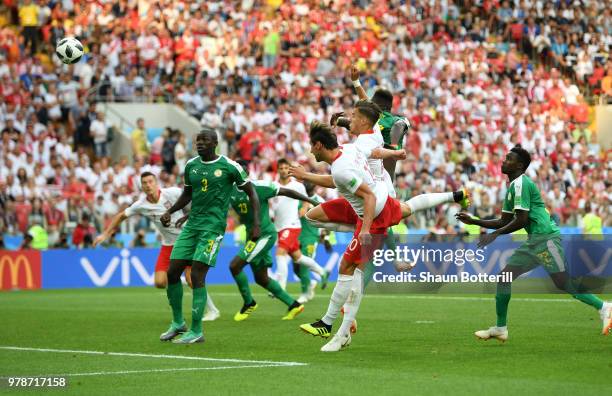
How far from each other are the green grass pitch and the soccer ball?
420 cm

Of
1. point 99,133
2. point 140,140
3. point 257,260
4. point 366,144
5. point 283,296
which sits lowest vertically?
point 283,296

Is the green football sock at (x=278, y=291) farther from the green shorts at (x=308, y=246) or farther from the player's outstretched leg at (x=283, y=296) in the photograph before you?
the green shorts at (x=308, y=246)

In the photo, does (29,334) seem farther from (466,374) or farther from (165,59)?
(165,59)

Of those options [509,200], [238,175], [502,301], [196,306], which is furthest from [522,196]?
[196,306]

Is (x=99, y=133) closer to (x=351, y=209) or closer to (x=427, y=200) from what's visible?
(x=427, y=200)

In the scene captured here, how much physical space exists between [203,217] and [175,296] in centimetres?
116

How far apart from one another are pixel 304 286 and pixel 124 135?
38.7 feet

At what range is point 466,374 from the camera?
10.6m

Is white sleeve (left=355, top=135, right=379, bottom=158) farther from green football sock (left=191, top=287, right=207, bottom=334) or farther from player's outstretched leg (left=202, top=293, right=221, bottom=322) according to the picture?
player's outstretched leg (left=202, top=293, right=221, bottom=322)

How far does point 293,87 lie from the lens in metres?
34.8

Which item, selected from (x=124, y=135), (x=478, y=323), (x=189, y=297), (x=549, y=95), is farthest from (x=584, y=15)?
(x=478, y=323)

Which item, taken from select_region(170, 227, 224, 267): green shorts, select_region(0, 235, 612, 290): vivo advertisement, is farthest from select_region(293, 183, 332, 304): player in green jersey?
select_region(170, 227, 224, 267): green shorts

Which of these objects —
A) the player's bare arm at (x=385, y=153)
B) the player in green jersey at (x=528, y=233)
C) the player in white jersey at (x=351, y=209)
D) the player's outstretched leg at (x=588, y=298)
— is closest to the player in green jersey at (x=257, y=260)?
the player's bare arm at (x=385, y=153)

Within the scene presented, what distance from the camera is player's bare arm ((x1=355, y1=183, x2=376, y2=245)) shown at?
12109mm
